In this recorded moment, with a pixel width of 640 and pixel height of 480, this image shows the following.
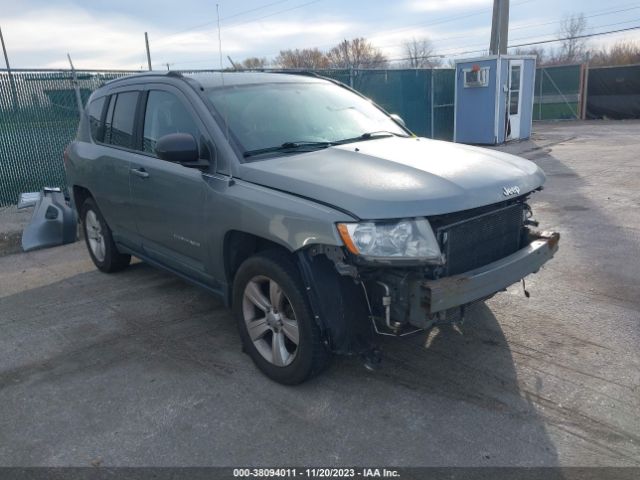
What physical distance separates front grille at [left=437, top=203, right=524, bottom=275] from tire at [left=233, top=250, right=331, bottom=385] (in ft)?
→ 2.87

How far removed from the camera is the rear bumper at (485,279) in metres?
2.96

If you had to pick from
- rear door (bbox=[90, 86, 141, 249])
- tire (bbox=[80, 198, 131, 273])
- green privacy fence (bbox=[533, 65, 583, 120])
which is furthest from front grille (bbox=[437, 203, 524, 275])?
green privacy fence (bbox=[533, 65, 583, 120])

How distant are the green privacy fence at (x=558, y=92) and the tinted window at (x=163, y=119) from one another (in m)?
22.5

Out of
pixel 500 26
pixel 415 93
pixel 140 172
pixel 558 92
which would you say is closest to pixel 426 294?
pixel 140 172

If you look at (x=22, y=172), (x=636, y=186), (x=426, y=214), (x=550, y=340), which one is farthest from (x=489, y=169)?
(x=22, y=172)

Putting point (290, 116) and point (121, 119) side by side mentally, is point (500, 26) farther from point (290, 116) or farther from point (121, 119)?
point (290, 116)

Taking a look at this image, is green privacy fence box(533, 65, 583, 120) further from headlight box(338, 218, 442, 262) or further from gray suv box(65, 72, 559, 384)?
headlight box(338, 218, 442, 262)

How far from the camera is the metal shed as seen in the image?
15180 millimetres

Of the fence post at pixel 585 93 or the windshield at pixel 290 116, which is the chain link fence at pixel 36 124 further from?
the fence post at pixel 585 93

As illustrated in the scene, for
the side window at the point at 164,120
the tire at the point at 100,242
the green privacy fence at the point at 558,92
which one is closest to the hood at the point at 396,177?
the side window at the point at 164,120

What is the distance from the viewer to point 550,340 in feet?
13.1

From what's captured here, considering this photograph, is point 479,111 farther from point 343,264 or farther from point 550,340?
point 343,264

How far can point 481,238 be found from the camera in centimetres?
341

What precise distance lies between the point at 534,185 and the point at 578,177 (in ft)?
24.4
